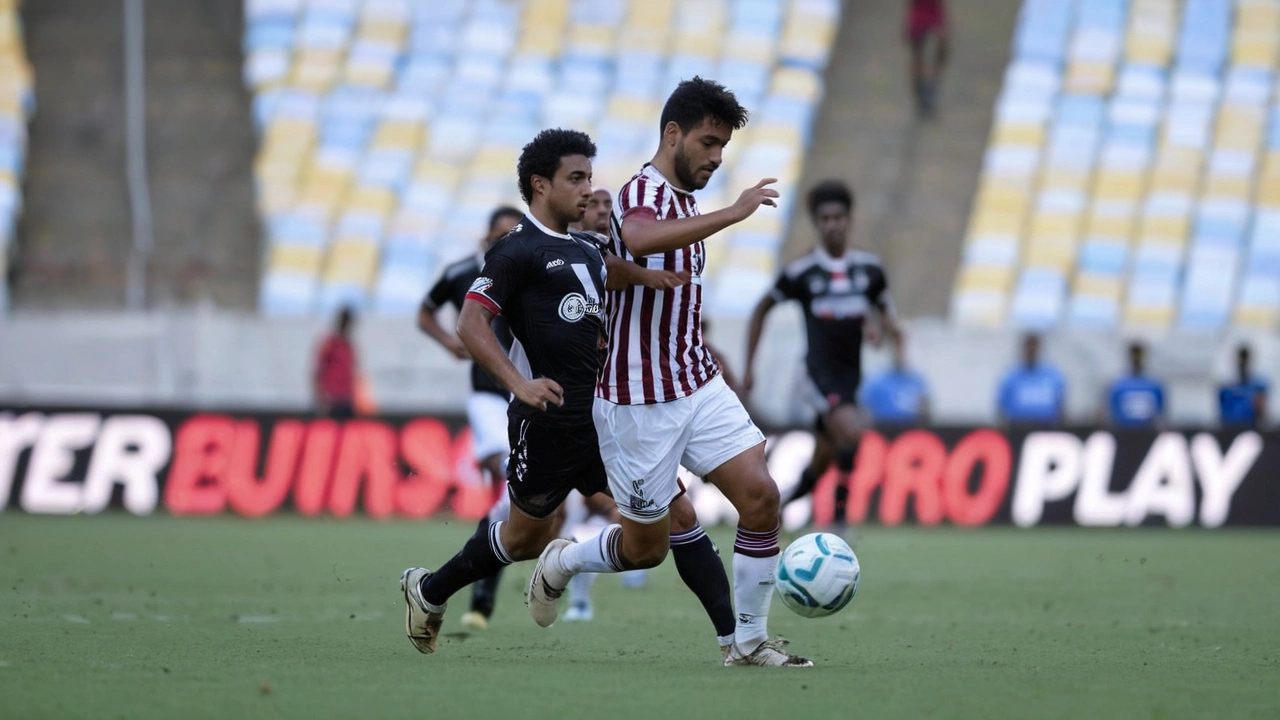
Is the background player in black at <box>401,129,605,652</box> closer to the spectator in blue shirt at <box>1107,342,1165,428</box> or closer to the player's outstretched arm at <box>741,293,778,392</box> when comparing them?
the player's outstretched arm at <box>741,293,778,392</box>

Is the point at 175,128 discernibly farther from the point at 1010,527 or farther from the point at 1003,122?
the point at 1010,527

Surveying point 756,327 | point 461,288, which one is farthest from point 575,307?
point 756,327

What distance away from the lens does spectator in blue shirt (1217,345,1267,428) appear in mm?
18344

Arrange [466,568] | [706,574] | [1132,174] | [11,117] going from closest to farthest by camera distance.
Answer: [706,574] → [466,568] → [1132,174] → [11,117]

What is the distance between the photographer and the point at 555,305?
6914mm

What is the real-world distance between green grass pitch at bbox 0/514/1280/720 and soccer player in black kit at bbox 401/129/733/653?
41 centimetres

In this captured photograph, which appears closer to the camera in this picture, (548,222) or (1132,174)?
(548,222)

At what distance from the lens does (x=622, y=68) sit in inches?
1003

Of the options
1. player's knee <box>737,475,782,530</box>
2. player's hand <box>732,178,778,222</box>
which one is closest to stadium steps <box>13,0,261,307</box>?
player's knee <box>737,475,782,530</box>

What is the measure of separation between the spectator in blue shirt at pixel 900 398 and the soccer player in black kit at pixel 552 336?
1178cm

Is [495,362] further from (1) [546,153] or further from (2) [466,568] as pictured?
(2) [466,568]

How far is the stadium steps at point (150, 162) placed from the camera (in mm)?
23250

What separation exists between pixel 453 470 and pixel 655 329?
11837 millimetres

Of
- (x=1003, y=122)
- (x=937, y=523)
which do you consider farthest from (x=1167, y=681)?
(x=1003, y=122)
